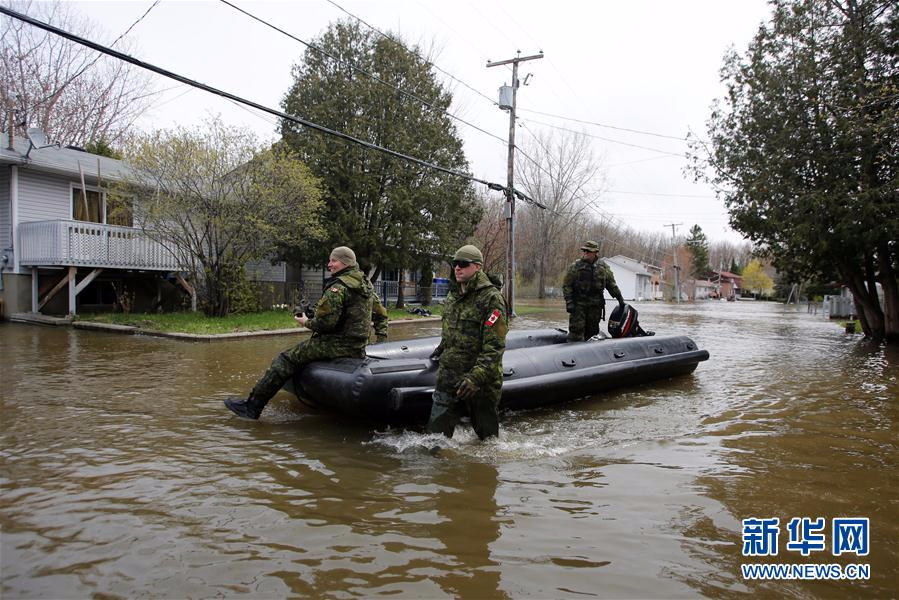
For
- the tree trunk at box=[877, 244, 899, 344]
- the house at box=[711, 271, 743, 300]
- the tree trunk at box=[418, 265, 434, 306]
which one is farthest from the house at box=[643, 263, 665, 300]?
the tree trunk at box=[877, 244, 899, 344]

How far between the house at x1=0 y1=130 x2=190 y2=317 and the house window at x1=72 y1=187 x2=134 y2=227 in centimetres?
2

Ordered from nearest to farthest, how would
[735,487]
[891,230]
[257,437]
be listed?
[735,487] < [257,437] < [891,230]

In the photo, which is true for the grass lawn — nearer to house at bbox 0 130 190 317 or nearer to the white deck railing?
house at bbox 0 130 190 317

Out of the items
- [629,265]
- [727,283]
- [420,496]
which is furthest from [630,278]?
[420,496]

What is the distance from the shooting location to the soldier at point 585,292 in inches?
324

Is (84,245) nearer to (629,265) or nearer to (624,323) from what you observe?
(624,323)

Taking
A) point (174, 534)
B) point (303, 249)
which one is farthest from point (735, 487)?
point (303, 249)

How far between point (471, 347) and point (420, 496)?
1.43m

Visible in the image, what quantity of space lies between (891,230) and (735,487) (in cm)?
1209

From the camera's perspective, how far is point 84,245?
50.9 feet

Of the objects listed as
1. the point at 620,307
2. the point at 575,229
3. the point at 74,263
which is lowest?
the point at 620,307

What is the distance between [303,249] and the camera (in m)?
21.5

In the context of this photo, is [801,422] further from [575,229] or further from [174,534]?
[575,229]

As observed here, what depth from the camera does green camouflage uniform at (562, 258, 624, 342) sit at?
8.22 metres
